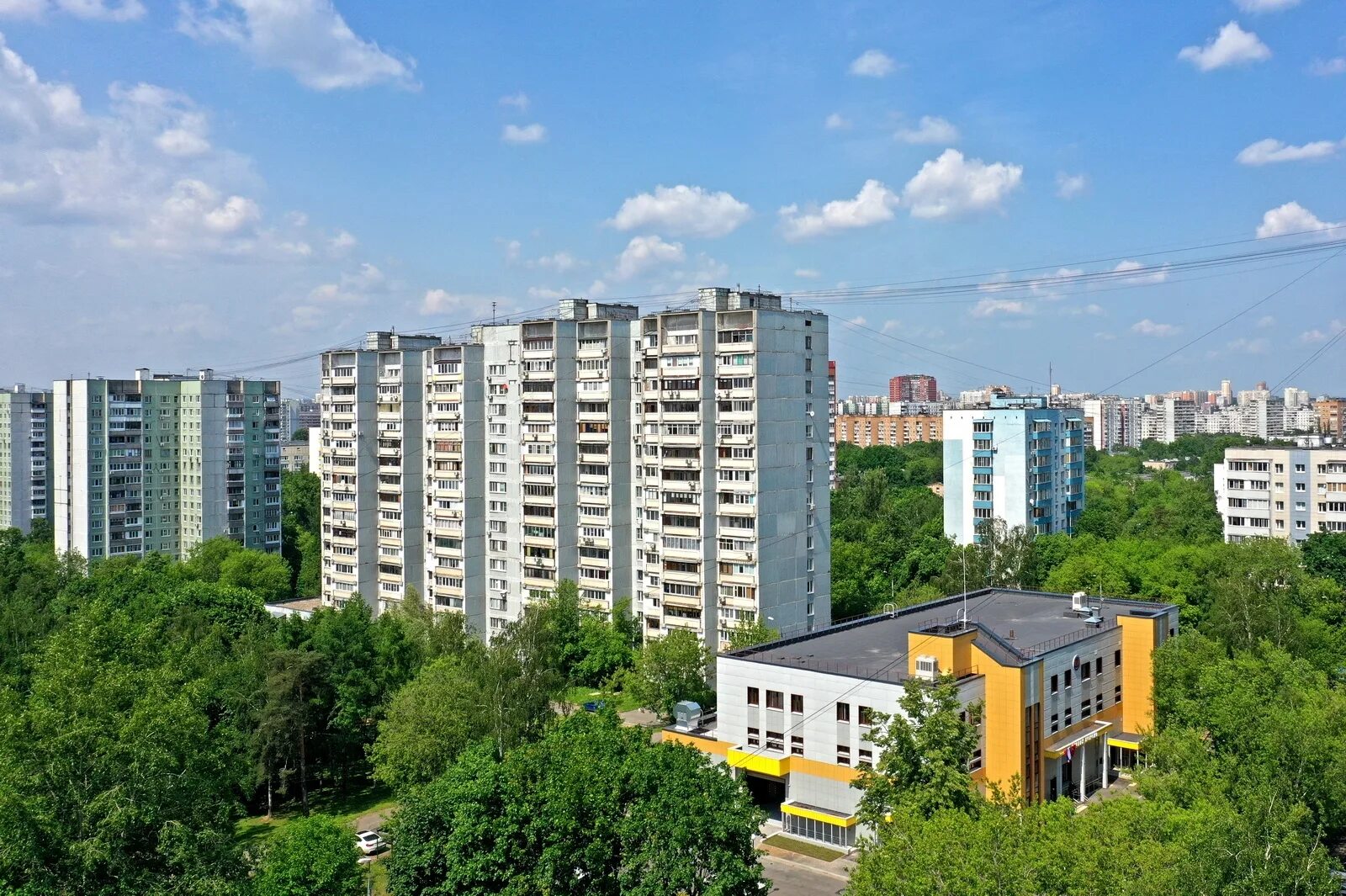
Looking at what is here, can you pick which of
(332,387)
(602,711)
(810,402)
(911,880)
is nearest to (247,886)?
(602,711)

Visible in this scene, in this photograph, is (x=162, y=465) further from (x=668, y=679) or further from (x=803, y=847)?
(x=803, y=847)

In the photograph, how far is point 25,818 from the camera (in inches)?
672

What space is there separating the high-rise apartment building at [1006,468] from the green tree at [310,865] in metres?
47.9

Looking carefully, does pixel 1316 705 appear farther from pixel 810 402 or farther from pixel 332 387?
pixel 332 387

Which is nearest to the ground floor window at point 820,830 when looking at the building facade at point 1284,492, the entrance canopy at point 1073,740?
the entrance canopy at point 1073,740

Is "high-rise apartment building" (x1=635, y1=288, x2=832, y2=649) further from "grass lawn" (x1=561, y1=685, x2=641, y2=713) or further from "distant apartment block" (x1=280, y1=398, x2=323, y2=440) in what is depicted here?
"distant apartment block" (x1=280, y1=398, x2=323, y2=440)

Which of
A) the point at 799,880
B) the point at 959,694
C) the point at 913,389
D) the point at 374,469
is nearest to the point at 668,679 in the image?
the point at 799,880

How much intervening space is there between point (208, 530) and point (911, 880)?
59274mm

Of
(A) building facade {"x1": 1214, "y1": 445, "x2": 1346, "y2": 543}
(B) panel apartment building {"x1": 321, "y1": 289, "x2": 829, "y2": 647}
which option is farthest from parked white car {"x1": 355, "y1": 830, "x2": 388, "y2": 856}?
(A) building facade {"x1": 1214, "y1": 445, "x2": 1346, "y2": 543}

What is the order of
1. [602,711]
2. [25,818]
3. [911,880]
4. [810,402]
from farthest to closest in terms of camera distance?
[810,402], [602,711], [25,818], [911,880]

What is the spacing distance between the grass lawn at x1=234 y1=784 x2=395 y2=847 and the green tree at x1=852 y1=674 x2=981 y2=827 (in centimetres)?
1665

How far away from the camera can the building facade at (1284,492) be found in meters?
58.4

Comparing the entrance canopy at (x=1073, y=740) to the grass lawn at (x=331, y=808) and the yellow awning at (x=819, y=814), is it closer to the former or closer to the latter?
the yellow awning at (x=819, y=814)

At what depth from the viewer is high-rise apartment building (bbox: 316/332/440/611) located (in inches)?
2029
